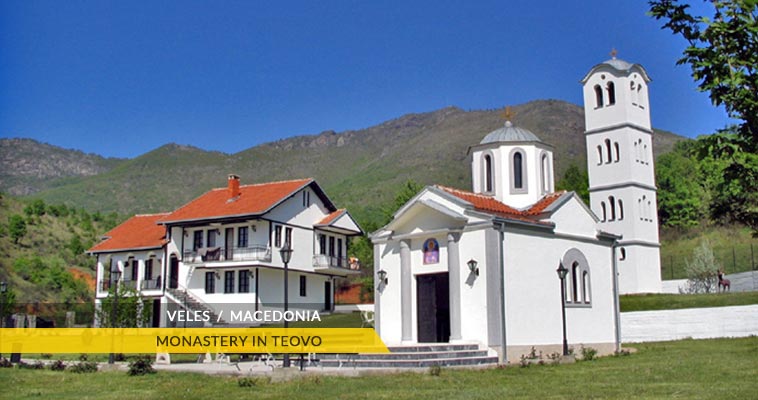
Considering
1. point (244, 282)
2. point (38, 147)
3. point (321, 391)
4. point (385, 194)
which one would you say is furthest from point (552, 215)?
point (38, 147)

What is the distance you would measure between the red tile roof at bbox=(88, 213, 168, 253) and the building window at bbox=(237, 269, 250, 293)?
5693 millimetres

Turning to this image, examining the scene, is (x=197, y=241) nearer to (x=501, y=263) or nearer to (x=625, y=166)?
(x=501, y=263)

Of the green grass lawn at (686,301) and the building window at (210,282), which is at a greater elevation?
the building window at (210,282)

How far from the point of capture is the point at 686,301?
36031 millimetres

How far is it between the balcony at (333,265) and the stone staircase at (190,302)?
21.7 ft

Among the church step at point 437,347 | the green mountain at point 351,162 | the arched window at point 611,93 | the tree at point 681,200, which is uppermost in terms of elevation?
the green mountain at point 351,162

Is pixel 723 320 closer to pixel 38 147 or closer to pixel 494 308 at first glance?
pixel 494 308

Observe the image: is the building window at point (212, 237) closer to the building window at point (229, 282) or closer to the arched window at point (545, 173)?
the building window at point (229, 282)

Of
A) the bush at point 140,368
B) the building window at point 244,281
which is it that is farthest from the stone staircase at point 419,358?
the building window at point 244,281

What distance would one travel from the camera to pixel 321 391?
14.1m

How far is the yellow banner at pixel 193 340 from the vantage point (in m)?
21.9

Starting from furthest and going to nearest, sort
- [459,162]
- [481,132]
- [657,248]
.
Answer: [481,132]
[459,162]
[657,248]

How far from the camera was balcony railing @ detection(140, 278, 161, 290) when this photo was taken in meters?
41.8

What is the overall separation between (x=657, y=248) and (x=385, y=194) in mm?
46874
